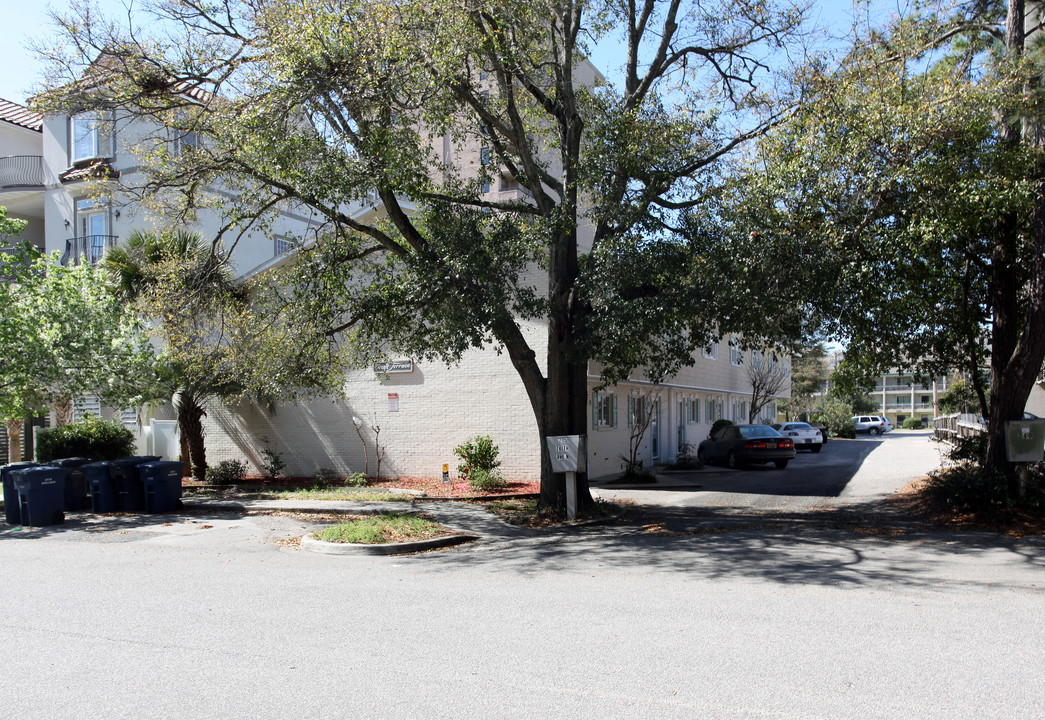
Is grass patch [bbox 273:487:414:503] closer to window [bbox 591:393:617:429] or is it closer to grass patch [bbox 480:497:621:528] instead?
grass patch [bbox 480:497:621:528]

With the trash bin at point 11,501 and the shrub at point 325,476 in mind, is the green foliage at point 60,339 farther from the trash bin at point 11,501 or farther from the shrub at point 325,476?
the shrub at point 325,476

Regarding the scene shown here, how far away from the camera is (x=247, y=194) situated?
1355cm

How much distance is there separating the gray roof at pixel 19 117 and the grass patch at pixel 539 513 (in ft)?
78.7

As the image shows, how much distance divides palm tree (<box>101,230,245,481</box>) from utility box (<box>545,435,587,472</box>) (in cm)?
662

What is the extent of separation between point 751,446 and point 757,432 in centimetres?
68

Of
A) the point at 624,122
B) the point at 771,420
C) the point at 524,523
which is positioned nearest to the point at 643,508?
the point at 524,523

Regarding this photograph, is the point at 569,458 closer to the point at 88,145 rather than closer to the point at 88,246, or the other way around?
the point at 88,246

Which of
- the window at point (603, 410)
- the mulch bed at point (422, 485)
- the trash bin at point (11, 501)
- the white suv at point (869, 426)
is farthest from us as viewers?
the white suv at point (869, 426)

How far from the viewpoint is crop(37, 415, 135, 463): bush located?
21250 mm

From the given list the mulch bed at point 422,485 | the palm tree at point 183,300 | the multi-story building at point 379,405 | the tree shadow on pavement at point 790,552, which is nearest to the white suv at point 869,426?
the multi-story building at point 379,405

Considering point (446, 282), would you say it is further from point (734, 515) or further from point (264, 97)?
point (734, 515)

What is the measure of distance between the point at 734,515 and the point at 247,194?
10.5 meters

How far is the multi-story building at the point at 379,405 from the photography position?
1892cm

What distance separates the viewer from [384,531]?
11.5m
